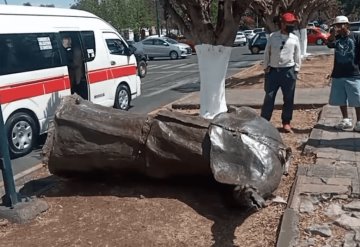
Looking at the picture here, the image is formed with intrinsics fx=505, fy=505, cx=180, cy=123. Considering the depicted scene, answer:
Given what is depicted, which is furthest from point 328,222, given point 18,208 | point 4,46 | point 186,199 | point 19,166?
point 4,46

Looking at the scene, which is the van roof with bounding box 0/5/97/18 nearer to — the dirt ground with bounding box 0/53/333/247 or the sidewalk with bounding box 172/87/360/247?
the dirt ground with bounding box 0/53/333/247

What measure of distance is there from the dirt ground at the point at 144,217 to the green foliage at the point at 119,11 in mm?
47134

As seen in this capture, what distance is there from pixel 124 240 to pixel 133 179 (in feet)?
4.23

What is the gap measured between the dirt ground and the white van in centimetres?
261

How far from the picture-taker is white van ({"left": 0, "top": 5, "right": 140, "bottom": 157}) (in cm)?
786

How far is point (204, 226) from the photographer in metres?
4.50

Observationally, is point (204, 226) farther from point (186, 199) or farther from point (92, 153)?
point (92, 153)

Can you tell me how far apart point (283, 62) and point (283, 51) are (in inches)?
6.3

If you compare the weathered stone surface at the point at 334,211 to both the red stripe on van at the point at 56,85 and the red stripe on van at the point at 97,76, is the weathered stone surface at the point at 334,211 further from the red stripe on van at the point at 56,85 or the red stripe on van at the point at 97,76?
the red stripe on van at the point at 97,76

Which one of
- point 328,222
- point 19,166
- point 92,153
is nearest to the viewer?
point 328,222

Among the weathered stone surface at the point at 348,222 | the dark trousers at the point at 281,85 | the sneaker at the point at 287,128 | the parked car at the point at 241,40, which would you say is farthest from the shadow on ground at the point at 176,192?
the parked car at the point at 241,40

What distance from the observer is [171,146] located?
4996 mm

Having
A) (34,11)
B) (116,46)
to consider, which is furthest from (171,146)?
(116,46)

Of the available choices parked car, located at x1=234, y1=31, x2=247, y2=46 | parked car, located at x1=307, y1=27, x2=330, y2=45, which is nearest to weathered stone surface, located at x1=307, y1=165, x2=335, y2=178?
parked car, located at x1=307, y1=27, x2=330, y2=45
